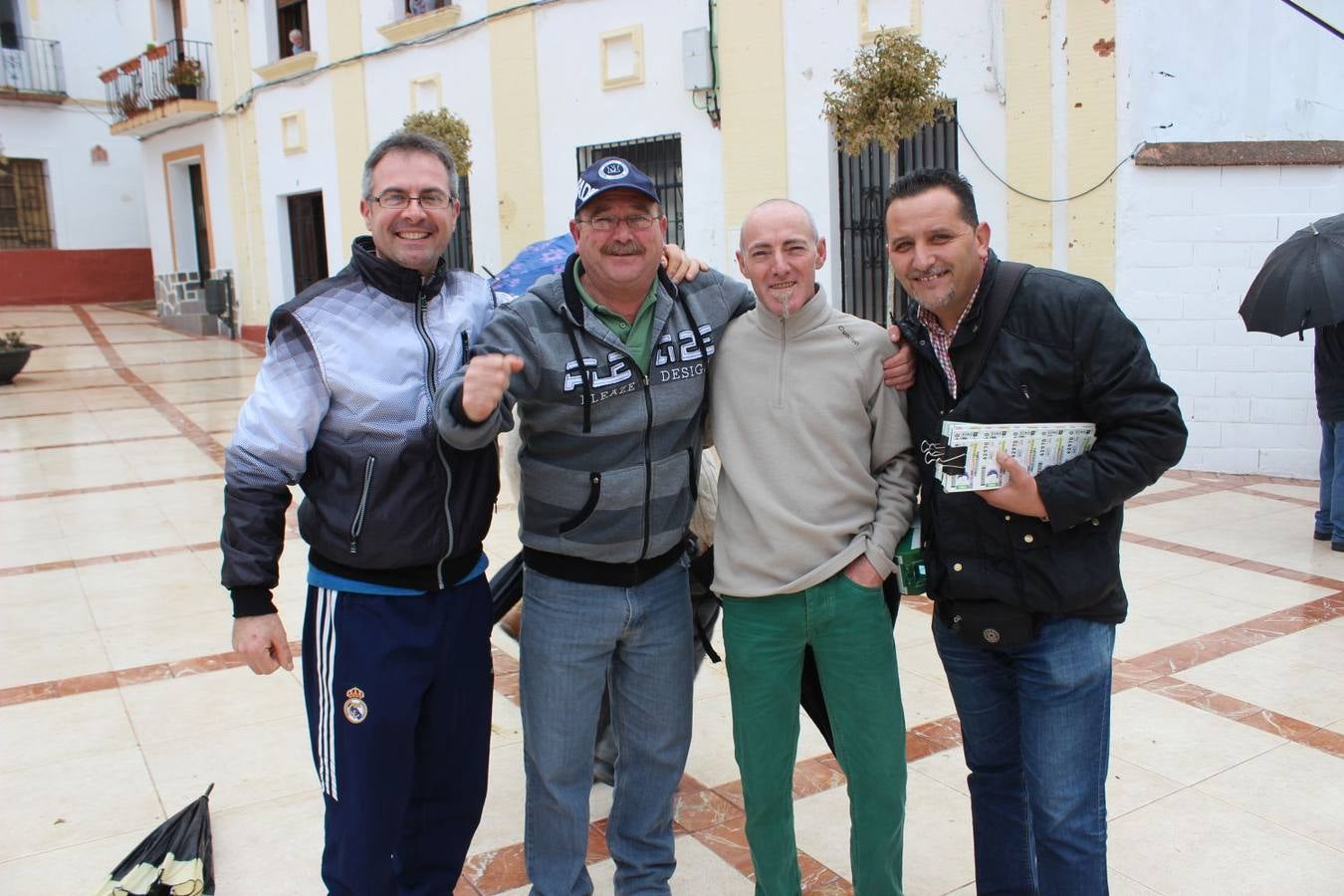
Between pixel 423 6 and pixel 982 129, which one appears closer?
pixel 982 129

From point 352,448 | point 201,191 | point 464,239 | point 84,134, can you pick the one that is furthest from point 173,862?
point 84,134

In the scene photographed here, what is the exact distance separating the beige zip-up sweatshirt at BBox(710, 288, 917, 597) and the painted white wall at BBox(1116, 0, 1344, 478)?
577cm

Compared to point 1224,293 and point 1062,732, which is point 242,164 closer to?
point 1224,293

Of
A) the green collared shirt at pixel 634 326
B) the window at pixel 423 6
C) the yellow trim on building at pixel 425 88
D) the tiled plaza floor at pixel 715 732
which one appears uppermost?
the window at pixel 423 6

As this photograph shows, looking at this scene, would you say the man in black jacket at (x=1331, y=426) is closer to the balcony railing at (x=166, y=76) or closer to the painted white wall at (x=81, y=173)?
the balcony railing at (x=166, y=76)

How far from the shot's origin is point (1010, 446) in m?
2.09

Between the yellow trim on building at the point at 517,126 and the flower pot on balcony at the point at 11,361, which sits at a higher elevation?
the yellow trim on building at the point at 517,126

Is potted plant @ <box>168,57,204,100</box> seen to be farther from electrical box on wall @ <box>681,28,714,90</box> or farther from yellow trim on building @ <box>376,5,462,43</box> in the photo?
electrical box on wall @ <box>681,28,714,90</box>

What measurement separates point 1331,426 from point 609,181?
5069mm

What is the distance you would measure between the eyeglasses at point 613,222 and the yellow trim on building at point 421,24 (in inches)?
412

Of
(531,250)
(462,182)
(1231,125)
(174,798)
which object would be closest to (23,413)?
(462,182)

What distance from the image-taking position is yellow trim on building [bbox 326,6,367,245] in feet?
43.7

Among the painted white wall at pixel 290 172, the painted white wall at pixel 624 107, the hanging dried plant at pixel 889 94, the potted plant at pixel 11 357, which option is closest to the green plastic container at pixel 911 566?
the hanging dried plant at pixel 889 94

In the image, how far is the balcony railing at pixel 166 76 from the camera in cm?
1691
